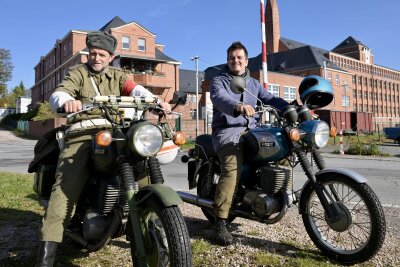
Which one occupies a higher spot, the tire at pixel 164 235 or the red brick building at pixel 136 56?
the red brick building at pixel 136 56

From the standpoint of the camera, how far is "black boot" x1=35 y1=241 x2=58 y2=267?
2822 mm

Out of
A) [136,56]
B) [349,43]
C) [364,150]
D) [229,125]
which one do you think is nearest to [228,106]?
[229,125]

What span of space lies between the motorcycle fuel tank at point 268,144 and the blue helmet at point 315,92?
0.52 metres

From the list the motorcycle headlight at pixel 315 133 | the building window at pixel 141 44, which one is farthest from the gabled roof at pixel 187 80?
the motorcycle headlight at pixel 315 133

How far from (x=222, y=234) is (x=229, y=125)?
3.61 feet

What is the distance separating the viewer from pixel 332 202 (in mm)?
3307

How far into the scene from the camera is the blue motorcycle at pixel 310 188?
3205mm

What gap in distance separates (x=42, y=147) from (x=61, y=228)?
93 centimetres

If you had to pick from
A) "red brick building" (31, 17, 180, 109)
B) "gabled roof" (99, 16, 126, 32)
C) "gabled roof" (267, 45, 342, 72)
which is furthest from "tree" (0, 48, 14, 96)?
"gabled roof" (267, 45, 342, 72)

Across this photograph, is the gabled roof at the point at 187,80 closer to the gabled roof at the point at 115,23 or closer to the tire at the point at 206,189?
the gabled roof at the point at 115,23

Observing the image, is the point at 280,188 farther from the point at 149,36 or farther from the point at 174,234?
the point at 149,36

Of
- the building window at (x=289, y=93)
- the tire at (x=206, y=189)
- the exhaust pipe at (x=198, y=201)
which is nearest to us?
the exhaust pipe at (x=198, y=201)

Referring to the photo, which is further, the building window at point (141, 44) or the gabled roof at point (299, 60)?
the gabled roof at point (299, 60)

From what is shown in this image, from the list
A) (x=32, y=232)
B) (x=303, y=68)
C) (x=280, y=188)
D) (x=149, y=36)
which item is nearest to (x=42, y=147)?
(x=32, y=232)
